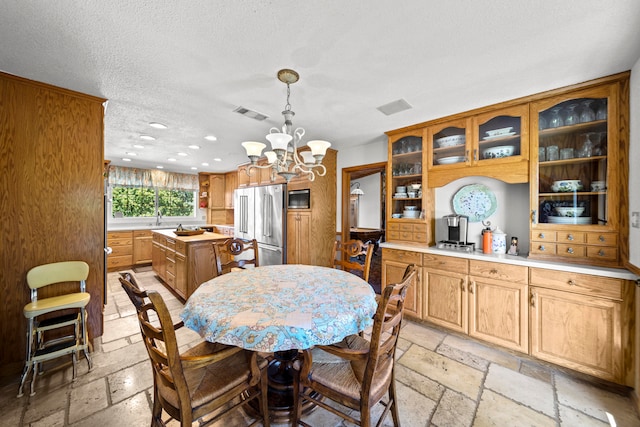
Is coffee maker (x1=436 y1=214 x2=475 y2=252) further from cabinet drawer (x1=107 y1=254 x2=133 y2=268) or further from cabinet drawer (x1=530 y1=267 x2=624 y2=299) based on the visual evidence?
cabinet drawer (x1=107 y1=254 x2=133 y2=268)

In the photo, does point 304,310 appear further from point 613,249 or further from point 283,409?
point 613,249

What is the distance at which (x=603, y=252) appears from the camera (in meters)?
1.96

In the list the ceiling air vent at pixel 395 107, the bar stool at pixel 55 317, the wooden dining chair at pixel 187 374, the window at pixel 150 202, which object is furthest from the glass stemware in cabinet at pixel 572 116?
the window at pixel 150 202

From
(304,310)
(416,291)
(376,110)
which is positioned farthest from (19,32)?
(416,291)

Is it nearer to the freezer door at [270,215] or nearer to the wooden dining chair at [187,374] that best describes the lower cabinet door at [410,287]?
the freezer door at [270,215]

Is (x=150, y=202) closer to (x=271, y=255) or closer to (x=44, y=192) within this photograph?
(x=271, y=255)

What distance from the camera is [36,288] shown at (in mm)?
2041

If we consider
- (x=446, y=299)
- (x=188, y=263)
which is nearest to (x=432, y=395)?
(x=446, y=299)

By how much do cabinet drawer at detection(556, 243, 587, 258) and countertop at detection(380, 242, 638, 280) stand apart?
0.39 feet

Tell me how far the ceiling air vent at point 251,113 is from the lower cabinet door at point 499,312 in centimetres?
276

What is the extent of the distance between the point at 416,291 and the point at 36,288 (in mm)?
3575

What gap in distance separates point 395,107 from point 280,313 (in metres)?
2.22

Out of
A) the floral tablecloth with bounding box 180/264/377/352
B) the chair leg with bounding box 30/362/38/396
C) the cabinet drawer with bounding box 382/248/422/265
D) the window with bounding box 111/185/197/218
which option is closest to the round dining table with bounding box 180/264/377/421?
the floral tablecloth with bounding box 180/264/377/352

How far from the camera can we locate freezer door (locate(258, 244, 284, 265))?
3.96 meters
